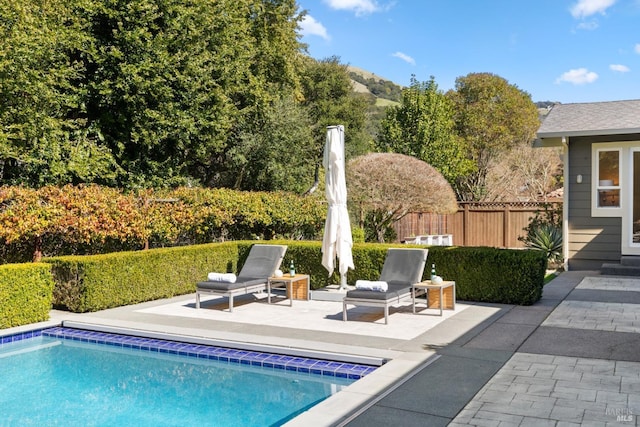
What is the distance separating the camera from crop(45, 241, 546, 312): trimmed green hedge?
962cm

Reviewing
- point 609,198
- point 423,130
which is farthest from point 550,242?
point 423,130

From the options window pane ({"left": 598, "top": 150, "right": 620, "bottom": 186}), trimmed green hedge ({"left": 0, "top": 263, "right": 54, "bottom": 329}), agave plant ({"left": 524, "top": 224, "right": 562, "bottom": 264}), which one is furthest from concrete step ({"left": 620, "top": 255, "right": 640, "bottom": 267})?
trimmed green hedge ({"left": 0, "top": 263, "right": 54, "bottom": 329})

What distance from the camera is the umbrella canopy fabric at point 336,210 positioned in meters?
10.2

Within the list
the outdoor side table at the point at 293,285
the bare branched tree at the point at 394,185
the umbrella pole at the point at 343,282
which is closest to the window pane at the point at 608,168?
the bare branched tree at the point at 394,185

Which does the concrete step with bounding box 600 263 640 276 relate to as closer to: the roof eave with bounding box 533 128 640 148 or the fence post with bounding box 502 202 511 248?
the roof eave with bounding box 533 128 640 148

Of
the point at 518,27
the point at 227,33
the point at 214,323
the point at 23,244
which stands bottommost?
the point at 214,323

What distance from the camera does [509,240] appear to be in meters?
21.2

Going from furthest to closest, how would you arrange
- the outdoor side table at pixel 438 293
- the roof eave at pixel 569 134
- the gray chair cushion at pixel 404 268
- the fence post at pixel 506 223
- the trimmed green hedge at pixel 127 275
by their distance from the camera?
the fence post at pixel 506 223 → the roof eave at pixel 569 134 → the trimmed green hedge at pixel 127 275 → the gray chair cushion at pixel 404 268 → the outdoor side table at pixel 438 293

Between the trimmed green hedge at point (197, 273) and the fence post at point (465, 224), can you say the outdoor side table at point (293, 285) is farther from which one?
the fence post at point (465, 224)

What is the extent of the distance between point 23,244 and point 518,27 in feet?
103

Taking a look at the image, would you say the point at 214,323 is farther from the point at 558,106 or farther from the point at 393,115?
the point at 393,115

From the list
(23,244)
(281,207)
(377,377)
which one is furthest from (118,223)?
(377,377)

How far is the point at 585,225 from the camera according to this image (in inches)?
562

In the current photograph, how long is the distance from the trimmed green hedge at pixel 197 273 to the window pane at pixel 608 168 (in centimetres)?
559
